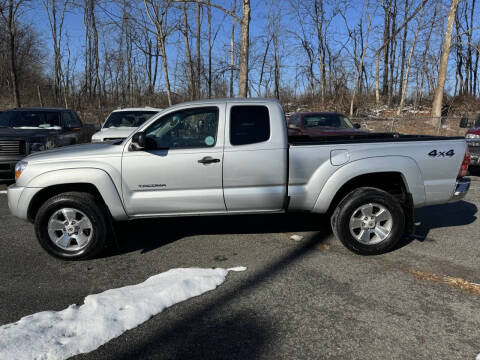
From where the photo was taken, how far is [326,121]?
10.5m

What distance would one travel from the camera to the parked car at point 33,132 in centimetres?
708

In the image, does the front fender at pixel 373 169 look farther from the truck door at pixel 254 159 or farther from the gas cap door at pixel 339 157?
the truck door at pixel 254 159

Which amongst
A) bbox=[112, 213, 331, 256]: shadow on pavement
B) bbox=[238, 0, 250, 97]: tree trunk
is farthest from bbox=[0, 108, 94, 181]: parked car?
bbox=[238, 0, 250, 97]: tree trunk

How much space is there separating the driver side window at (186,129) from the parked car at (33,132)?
4608 mm

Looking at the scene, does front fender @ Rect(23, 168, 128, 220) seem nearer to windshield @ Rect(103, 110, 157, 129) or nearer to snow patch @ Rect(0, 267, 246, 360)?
snow patch @ Rect(0, 267, 246, 360)

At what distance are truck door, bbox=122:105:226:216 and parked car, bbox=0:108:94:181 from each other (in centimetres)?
453

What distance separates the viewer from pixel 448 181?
13.6 ft

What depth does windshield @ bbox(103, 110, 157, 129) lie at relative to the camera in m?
9.84

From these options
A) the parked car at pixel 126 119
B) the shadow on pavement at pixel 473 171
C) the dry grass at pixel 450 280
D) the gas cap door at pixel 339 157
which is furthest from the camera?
the shadow on pavement at pixel 473 171

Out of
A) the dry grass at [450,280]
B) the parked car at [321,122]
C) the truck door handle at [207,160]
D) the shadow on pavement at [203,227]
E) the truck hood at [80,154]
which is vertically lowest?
the dry grass at [450,280]

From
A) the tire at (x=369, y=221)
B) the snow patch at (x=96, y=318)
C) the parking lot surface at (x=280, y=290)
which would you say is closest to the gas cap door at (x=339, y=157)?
the tire at (x=369, y=221)

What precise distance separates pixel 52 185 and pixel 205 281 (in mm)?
2068

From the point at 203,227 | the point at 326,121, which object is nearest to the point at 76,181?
the point at 203,227

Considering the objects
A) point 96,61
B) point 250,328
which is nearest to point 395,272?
point 250,328
